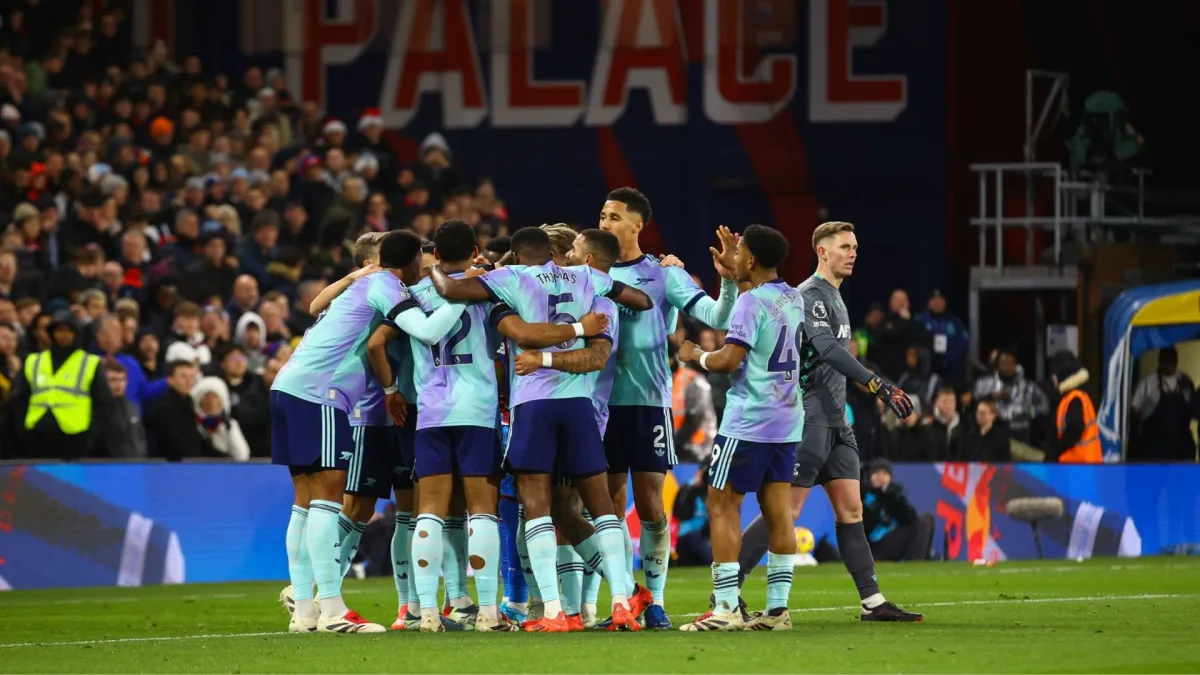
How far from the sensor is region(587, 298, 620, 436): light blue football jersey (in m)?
11.3

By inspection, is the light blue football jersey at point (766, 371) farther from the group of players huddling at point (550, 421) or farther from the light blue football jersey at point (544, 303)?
the light blue football jersey at point (544, 303)

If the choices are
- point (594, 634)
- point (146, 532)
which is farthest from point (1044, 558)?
point (594, 634)

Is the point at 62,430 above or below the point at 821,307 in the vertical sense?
below

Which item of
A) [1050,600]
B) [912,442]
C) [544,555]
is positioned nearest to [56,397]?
[544,555]

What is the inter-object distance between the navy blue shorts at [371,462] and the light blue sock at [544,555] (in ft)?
4.01

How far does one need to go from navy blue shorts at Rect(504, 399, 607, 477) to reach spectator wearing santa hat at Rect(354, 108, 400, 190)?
1493cm

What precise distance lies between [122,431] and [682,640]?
26.5ft

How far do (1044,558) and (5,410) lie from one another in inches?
393

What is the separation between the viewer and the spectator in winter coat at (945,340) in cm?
2478

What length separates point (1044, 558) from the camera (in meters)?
20.5

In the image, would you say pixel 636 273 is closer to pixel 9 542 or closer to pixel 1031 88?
pixel 9 542

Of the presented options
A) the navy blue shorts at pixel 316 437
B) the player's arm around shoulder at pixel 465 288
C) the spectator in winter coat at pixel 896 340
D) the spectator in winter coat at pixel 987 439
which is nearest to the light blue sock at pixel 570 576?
the navy blue shorts at pixel 316 437

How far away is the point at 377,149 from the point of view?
2664 cm

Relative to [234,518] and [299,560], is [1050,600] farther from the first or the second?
[234,518]
